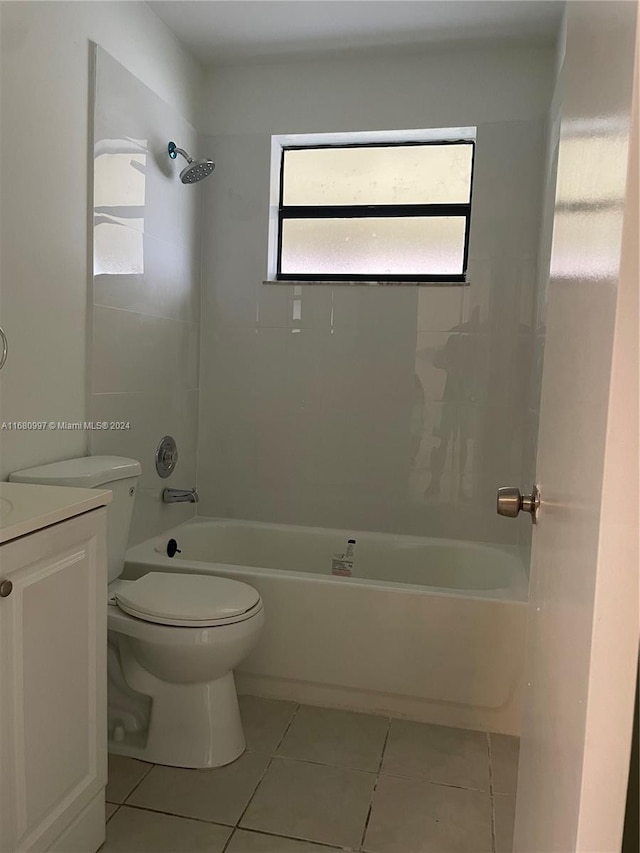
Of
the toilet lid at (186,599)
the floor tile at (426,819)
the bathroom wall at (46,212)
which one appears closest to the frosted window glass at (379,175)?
the bathroom wall at (46,212)

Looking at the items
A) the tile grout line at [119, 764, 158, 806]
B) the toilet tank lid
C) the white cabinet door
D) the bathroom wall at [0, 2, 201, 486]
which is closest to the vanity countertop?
the white cabinet door

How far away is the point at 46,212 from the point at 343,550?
5.93 ft

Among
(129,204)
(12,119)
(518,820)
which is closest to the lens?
(518,820)

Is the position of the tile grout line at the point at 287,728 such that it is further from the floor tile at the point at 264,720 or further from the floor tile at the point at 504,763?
the floor tile at the point at 504,763

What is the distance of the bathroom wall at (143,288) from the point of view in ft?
7.49

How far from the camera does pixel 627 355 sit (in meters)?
0.53

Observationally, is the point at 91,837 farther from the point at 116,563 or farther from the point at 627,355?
the point at 627,355

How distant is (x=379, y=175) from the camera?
9.91 feet

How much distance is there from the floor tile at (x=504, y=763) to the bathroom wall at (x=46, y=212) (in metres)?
1.66

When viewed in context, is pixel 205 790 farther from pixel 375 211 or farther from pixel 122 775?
pixel 375 211

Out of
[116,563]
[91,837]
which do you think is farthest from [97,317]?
[91,837]

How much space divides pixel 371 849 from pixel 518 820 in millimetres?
604

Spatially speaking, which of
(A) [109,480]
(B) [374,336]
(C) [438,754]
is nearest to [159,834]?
(C) [438,754]

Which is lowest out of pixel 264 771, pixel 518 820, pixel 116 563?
pixel 264 771
